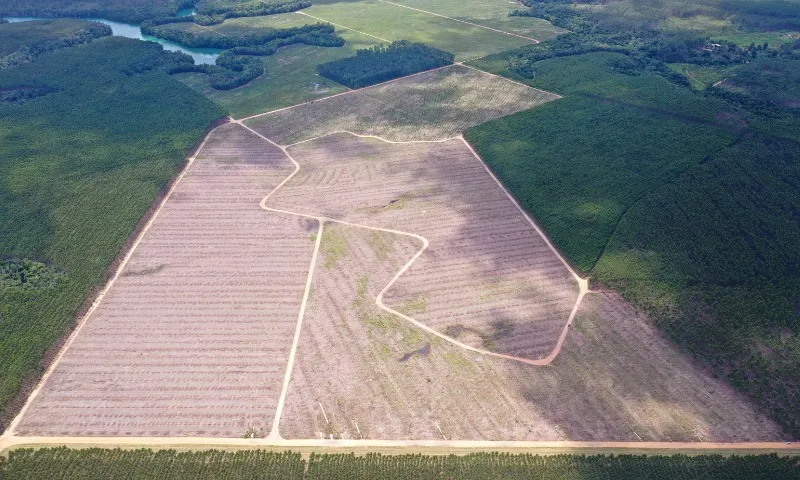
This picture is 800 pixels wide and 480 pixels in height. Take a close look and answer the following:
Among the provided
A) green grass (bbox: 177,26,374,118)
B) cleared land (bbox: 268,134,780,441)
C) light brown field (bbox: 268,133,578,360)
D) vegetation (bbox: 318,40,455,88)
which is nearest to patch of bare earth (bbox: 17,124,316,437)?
cleared land (bbox: 268,134,780,441)

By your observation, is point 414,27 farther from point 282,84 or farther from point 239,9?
point 239,9

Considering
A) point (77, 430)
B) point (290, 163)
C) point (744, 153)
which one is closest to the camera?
point (77, 430)

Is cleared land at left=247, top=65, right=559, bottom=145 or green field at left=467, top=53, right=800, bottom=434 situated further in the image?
cleared land at left=247, top=65, right=559, bottom=145

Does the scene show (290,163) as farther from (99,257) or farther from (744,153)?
(744,153)

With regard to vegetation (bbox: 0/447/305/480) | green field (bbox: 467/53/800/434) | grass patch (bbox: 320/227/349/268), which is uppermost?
green field (bbox: 467/53/800/434)

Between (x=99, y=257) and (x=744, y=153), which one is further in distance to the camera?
(x=744, y=153)

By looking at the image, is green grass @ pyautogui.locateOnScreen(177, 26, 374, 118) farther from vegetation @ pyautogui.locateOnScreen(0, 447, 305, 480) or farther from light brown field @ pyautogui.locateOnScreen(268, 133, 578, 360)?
vegetation @ pyautogui.locateOnScreen(0, 447, 305, 480)

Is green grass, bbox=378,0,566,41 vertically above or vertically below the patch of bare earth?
above

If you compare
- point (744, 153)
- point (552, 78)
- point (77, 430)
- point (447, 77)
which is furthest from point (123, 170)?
point (744, 153)
